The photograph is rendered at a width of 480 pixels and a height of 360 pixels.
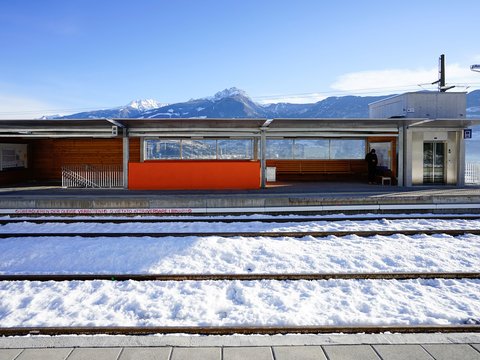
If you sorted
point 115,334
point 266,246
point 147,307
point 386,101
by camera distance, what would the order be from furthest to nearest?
point 386,101 < point 266,246 < point 147,307 < point 115,334

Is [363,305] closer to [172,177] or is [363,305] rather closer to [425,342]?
[425,342]

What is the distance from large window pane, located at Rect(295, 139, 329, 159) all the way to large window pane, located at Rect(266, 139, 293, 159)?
16.3 inches

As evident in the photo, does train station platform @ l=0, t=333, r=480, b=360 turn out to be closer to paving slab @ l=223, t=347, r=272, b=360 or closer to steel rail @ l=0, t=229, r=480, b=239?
paving slab @ l=223, t=347, r=272, b=360

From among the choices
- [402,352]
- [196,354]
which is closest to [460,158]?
[402,352]

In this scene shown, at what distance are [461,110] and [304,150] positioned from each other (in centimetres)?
829

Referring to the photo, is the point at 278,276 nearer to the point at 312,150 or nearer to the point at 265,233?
the point at 265,233

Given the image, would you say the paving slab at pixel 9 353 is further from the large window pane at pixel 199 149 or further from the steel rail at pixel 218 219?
the large window pane at pixel 199 149

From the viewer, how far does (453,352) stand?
377 cm

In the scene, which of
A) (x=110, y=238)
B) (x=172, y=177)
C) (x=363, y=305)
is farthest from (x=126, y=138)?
(x=363, y=305)

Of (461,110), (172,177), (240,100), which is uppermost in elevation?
(240,100)

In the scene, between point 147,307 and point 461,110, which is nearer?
point 147,307

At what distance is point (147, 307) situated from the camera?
520 cm

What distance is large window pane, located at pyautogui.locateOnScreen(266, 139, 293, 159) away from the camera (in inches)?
865

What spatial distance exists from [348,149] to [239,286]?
17.4 meters
